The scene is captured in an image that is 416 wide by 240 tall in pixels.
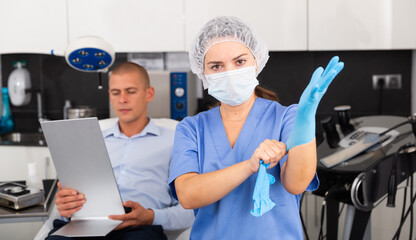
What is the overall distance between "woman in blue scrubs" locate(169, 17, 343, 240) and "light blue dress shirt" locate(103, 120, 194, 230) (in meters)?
0.60

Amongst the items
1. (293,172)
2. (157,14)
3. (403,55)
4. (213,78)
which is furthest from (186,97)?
(293,172)

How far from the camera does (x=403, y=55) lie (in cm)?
310

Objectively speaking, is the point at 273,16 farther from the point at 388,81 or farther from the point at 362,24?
the point at 388,81

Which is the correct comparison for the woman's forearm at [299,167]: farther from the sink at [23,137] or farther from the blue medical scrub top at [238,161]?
the sink at [23,137]

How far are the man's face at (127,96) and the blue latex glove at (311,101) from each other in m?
1.17

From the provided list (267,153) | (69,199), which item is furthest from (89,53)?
(267,153)

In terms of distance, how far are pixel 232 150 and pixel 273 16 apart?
1707mm

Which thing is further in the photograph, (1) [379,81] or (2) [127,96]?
(1) [379,81]

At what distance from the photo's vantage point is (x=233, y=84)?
1.38 m

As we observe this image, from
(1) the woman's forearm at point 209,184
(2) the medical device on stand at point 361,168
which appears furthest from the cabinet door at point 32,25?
(1) the woman's forearm at point 209,184

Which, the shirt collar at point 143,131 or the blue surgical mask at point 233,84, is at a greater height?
the blue surgical mask at point 233,84

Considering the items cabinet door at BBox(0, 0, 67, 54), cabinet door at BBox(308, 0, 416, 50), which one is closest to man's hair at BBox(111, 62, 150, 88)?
cabinet door at BBox(0, 0, 67, 54)

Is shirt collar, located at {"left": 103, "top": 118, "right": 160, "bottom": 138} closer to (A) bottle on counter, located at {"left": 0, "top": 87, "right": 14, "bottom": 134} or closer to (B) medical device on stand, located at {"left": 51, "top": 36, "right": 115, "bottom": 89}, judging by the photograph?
(B) medical device on stand, located at {"left": 51, "top": 36, "right": 115, "bottom": 89}

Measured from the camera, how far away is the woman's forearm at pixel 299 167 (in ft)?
3.88
